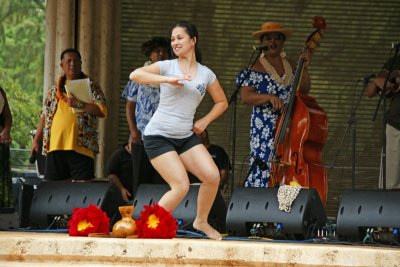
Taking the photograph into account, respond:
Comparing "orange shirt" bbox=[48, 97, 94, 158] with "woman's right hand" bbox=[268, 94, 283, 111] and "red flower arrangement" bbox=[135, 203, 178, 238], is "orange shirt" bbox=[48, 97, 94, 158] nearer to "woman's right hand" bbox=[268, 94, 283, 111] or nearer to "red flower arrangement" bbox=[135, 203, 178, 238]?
"woman's right hand" bbox=[268, 94, 283, 111]

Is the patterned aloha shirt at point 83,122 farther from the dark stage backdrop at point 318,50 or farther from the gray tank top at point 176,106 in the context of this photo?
the dark stage backdrop at point 318,50

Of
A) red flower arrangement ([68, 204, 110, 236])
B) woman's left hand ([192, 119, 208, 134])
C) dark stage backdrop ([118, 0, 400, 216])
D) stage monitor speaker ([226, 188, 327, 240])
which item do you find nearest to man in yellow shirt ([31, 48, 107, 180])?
stage monitor speaker ([226, 188, 327, 240])

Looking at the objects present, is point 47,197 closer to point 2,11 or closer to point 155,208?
point 155,208

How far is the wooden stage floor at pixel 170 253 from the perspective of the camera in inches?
255

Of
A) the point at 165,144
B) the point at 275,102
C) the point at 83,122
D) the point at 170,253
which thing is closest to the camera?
the point at 170,253

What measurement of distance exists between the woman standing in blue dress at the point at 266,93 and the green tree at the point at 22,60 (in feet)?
11.5

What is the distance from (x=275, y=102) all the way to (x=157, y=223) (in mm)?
1924

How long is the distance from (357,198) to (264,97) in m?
1.23

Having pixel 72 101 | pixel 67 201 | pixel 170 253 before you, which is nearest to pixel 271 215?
pixel 170 253

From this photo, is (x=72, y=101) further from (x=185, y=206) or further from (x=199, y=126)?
(x=199, y=126)

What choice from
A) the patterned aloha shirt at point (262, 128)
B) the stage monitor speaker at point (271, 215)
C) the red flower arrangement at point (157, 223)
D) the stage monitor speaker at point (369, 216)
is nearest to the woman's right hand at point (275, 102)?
the patterned aloha shirt at point (262, 128)

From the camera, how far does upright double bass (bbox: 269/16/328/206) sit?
8.35m

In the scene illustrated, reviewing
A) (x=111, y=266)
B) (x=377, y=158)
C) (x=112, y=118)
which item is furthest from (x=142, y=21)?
(x=111, y=266)

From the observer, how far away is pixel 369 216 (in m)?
7.74
